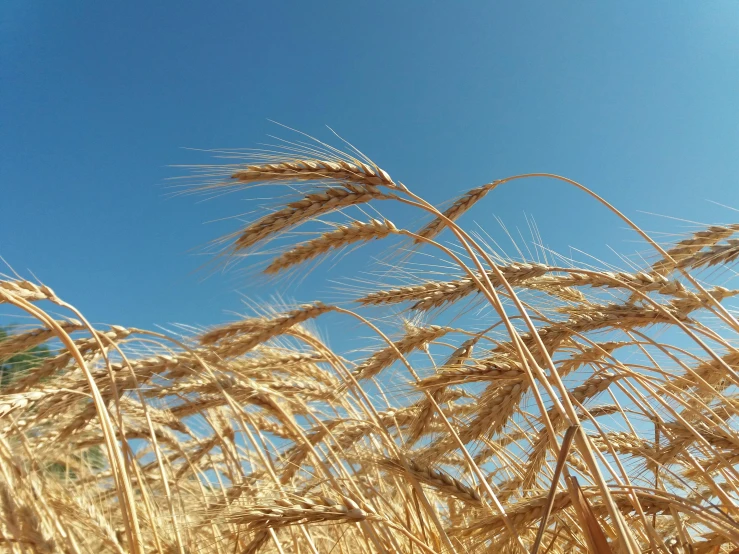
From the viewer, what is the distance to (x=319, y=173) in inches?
66.9

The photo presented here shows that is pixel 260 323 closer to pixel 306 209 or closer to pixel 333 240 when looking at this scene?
pixel 333 240

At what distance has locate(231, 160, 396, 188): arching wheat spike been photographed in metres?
1.70

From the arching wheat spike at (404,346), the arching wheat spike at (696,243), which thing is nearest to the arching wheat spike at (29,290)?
the arching wheat spike at (404,346)

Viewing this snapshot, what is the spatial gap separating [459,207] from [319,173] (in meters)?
0.78

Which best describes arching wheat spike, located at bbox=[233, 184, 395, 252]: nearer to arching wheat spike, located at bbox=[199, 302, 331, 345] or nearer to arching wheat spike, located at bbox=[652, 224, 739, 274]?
arching wheat spike, located at bbox=[199, 302, 331, 345]

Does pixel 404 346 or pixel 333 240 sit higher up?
pixel 333 240

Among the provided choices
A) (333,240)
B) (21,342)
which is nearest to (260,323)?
(333,240)

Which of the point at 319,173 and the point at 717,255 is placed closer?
the point at 319,173

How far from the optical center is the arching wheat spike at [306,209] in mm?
1702

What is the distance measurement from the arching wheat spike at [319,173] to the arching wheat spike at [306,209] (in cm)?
3

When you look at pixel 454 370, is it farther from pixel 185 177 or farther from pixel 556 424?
pixel 185 177

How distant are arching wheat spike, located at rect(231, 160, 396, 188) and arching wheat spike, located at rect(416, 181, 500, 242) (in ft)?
1.85

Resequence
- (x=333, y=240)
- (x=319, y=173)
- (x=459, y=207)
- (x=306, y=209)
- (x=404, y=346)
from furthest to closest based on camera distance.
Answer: (x=404, y=346) → (x=459, y=207) → (x=333, y=240) → (x=306, y=209) → (x=319, y=173)

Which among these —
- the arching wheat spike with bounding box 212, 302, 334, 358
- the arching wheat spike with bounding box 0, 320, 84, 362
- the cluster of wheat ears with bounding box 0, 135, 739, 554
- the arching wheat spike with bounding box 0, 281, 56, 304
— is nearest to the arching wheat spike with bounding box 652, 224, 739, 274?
the cluster of wheat ears with bounding box 0, 135, 739, 554
